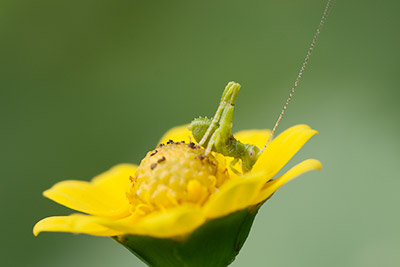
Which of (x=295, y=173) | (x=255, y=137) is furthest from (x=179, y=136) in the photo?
(x=295, y=173)

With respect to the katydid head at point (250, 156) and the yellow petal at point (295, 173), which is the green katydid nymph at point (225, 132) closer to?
the katydid head at point (250, 156)

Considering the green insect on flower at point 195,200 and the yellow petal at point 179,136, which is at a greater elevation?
the yellow petal at point 179,136

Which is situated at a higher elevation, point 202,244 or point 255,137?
point 255,137

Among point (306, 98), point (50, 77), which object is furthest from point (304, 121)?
point (50, 77)

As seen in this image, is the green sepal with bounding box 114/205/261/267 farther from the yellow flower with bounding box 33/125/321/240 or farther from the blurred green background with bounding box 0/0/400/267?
the blurred green background with bounding box 0/0/400/267

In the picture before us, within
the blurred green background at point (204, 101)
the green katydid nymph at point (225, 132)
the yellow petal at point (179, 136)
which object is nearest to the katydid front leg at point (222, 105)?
the green katydid nymph at point (225, 132)

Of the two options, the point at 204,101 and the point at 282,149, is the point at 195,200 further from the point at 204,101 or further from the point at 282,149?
the point at 204,101
